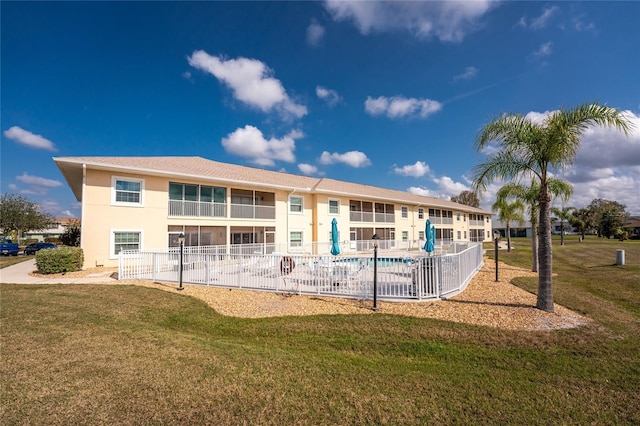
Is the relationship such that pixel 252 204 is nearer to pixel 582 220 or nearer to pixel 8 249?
pixel 8 249

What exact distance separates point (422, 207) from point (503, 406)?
3604 cm

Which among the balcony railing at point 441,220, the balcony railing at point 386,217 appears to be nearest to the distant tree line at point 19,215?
the balcony railing at point 386,217

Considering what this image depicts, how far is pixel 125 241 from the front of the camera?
52.5 feet

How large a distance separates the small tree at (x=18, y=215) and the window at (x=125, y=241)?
39789 millimetres

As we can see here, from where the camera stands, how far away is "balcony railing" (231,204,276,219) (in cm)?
2031

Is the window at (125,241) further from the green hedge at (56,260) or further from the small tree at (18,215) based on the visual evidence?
the small tree at (18,215)

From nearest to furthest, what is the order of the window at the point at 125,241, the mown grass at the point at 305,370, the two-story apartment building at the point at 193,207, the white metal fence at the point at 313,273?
the mown grass at the point at 305,370, the white metal fence at the point at 313,273, the two-story apartment building at the point at 193,207, the window at the point at 125,241

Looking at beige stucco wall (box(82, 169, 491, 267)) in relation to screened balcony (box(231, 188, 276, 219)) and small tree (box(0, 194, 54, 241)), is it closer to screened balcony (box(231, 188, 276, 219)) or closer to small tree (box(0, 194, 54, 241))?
screened balcony (box(231, 188, 276, 219))

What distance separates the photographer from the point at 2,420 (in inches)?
120

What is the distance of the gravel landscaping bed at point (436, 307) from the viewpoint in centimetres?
698

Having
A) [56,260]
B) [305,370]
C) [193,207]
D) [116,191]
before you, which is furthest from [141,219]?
[305,370]

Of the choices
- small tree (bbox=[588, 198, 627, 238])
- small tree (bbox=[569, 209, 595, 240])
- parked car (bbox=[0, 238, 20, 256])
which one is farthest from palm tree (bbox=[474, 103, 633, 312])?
small tree (bbox=[588, 198, 627, 238])

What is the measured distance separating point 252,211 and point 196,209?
3.95 metres

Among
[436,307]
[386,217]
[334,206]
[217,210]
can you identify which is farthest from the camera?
[386,217]
